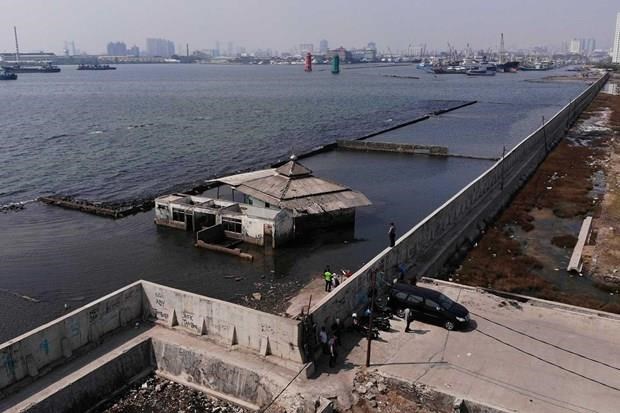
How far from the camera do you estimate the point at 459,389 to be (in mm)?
18062

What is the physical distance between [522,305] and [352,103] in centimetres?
12432

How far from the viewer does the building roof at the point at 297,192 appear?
39375 mm

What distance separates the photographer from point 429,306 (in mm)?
22453

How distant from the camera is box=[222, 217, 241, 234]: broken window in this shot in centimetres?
3875

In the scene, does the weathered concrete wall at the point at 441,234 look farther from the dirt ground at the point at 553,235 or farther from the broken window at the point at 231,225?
the broken window at the point at 231,225

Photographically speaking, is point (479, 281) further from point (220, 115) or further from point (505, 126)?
point (220, 115)

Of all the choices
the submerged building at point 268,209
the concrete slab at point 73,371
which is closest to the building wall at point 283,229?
the submerged building at point 268,209

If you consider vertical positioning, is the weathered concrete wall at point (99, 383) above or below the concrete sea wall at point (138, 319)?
below

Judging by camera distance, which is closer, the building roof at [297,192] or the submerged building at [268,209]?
the submerged building at [268,209]

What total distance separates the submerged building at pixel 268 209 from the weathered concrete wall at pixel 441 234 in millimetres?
7721

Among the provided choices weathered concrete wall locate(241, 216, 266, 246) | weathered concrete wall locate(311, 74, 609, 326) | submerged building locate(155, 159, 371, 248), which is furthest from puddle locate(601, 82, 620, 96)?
weathered concrete wall locate(241, 216, 266, 246)

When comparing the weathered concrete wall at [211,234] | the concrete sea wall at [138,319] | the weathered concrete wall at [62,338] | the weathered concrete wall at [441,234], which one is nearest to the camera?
the weathered concrete wall at [62,338]

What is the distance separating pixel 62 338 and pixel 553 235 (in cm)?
3205

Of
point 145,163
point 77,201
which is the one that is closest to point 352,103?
point 145,163
